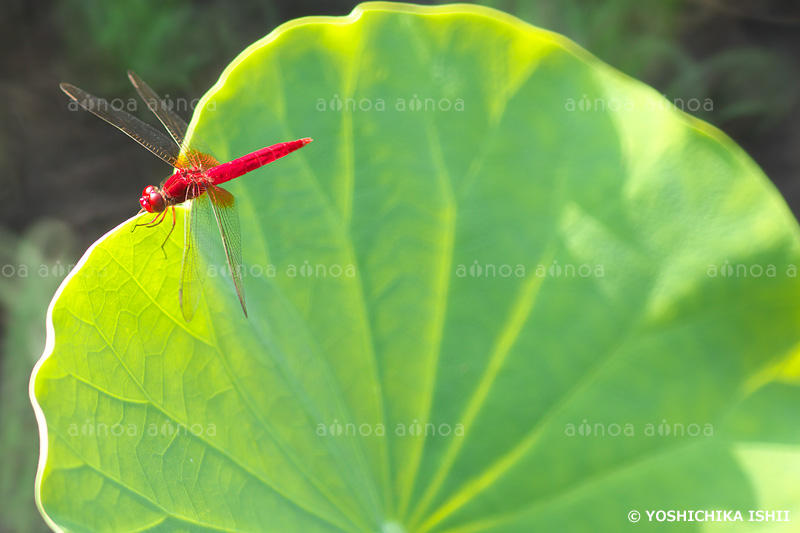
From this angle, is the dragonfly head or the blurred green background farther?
the blurred green background

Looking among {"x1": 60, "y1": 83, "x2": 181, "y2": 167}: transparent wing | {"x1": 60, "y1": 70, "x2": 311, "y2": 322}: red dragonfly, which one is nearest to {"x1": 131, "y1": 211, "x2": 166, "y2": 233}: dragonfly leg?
{"x1": 60, "y1": 70, "x2": 311, "y2": 322}: red dragonfly

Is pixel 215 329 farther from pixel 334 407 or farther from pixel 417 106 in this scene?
pixel 417 106

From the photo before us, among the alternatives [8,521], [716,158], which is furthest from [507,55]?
[8,521]

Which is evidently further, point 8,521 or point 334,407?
point 8,521

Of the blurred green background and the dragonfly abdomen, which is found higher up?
the blurred green background

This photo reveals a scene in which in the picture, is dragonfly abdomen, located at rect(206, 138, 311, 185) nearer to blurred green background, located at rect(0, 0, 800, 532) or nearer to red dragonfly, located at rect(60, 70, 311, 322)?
red dragonfly, located at rect(60, 70, 311, 322)


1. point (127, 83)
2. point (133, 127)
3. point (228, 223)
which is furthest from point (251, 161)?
point (127, 83)

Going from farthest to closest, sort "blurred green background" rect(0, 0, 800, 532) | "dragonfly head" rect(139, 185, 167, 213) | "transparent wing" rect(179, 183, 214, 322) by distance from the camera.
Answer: "blurred green background" rect(0, 0, 800, 532) → "dragonfly head" rect(139, 185, 167, 213) → "transparent wing" rect(179, 183, 214, 322)

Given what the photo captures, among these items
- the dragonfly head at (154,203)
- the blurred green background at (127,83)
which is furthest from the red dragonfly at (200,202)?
the blurred green background at (127,83)
